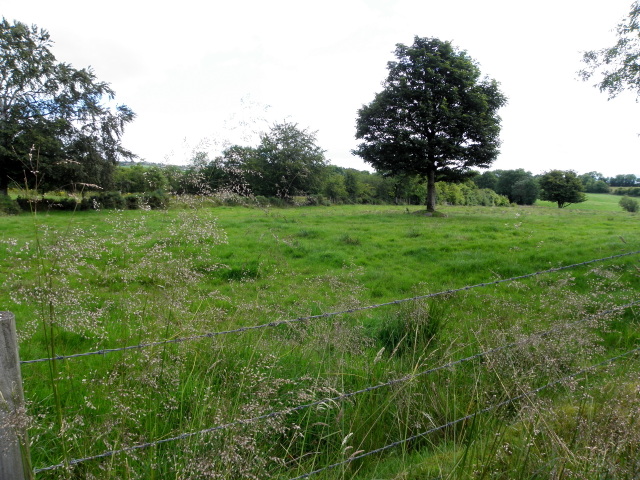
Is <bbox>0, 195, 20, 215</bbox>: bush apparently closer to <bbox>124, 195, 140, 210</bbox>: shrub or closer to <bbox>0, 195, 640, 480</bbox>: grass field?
<bbox>124, 195, 140, 210</bbox>: shrub

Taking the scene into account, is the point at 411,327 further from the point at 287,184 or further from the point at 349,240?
the point at 349,240

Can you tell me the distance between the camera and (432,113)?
24.9 metres

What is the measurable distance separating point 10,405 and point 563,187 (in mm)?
67981

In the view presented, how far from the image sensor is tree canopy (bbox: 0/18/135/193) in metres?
25.7

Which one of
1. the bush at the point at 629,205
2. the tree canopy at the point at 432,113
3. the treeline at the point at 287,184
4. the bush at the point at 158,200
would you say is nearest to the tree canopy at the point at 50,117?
the treeline at the point at 287,184

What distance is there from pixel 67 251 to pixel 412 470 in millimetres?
2918

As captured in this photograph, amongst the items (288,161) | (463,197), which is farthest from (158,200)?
(463,197)

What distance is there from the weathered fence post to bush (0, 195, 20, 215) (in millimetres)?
27512

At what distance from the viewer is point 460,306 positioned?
6.02 meters

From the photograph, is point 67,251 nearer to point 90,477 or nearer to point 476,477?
point 90,477

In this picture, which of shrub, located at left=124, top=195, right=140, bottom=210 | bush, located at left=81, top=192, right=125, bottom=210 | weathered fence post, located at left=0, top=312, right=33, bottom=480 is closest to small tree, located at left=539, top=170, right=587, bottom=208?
bush, located at left=81, top=192, right=125, bottom=210

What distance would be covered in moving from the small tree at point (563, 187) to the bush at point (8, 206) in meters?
63.3

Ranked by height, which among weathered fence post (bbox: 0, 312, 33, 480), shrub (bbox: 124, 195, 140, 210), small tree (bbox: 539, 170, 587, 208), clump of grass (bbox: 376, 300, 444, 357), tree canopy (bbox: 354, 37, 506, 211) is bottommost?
clump of grass (bbox: 376, 300, 444, 357)

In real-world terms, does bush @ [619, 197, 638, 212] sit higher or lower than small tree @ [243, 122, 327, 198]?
lower
